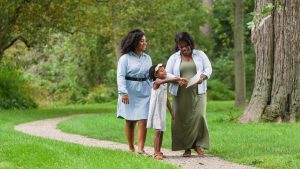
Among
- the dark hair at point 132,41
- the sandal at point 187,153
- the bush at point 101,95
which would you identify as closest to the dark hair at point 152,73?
the dark hair at point 132,41

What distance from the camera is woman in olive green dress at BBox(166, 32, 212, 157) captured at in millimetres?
11906

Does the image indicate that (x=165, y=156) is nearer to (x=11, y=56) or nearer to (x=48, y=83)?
(x=11, y=56)

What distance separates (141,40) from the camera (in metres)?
11.8

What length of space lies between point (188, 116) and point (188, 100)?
280 mm

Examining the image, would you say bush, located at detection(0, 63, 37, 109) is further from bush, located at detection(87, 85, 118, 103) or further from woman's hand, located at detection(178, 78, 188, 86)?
woman's hand, located at detection(178, 78, 188, 86)

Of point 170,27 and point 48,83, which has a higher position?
point 170,27

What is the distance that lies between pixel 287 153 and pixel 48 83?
32.8 meters

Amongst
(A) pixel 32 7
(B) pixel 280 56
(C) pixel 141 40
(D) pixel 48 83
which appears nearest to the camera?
(C) pixel 141 40

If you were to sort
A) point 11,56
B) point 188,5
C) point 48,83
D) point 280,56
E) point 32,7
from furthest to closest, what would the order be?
point 48,83 < point 188,5 < point 11,56 < point 32,7 < point 280,56

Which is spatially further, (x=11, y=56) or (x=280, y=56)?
(x=11, y=56)

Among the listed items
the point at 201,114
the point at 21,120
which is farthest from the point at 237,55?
the point at 201,114

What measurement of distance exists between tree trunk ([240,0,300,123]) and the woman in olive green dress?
6133 mm

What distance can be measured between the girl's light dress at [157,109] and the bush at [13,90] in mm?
18760

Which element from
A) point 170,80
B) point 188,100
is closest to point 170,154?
point 188,100
